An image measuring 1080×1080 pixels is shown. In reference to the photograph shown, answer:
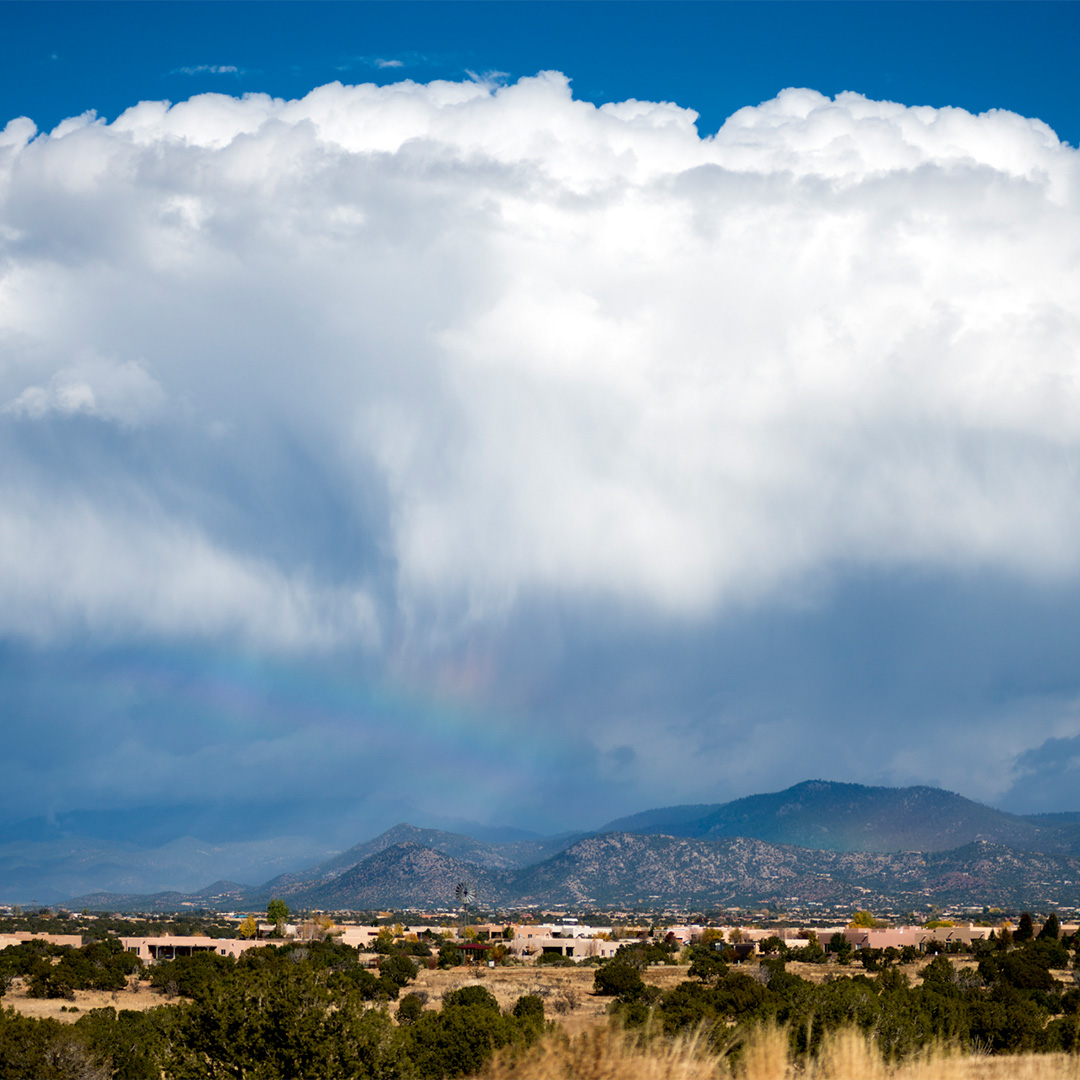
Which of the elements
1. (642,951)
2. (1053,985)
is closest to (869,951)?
(642,951)

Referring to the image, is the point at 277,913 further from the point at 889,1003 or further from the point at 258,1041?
the point at 258,1041

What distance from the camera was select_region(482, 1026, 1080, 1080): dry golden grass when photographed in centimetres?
1198

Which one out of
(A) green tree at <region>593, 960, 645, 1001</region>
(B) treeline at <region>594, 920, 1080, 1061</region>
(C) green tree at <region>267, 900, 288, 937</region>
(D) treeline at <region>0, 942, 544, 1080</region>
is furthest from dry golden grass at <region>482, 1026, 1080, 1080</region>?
(C) green tree at <region>267, 900, 288, 937</region>

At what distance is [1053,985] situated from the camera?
67.2 metres

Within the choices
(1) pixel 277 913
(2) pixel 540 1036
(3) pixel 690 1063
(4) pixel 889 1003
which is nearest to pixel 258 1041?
(2) pixel 540 1036

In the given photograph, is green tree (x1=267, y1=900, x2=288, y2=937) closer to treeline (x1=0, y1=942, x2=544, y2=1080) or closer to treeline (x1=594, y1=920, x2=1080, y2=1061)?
treeline (x1=594, y1=920, x2=1080, y2=1061)

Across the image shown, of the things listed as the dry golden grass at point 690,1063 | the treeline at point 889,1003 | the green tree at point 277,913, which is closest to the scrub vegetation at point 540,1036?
Result: the dry golden grass at point 690,1063

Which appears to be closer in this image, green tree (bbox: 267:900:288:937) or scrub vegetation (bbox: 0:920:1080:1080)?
scrub vegetation (bbox: 0:920:1080:1080)

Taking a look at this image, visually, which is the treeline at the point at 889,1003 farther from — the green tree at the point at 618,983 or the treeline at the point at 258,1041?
the treeline at the point at 258,1041

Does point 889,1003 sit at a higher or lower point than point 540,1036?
lower

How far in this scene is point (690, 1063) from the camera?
1210 cm

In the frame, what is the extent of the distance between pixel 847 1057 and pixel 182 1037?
42.4ft

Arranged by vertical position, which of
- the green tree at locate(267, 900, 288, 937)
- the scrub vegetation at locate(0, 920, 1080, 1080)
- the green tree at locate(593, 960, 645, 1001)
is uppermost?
the scrub vegetation at locate(0, 920, 1080, 1080)

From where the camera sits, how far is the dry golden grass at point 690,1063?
1198 centimetres
